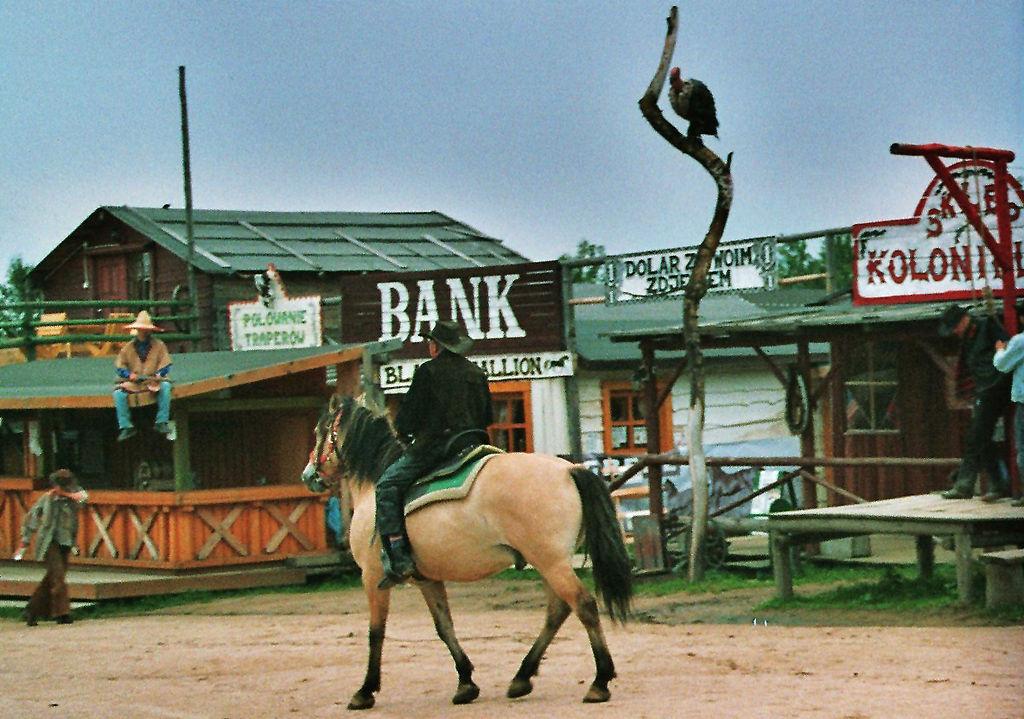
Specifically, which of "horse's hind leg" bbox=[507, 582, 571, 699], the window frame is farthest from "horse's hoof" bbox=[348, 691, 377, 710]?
the window frame

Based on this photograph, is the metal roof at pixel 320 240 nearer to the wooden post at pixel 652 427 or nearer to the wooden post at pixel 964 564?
the wooden post at pixel 652 427

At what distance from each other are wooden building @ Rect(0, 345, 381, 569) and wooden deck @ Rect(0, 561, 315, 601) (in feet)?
0.60

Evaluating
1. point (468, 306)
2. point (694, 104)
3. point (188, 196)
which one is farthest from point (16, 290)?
point (694, 104)

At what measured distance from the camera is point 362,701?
394 inches

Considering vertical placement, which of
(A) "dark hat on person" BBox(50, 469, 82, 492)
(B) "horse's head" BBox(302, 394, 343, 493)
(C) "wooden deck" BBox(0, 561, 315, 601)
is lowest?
(C) "wooden deck" BBox(0, 561, 315, 601)

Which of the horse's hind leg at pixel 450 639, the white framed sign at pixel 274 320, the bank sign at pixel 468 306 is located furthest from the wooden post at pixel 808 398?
the horse's hind leg at pixel 450 639

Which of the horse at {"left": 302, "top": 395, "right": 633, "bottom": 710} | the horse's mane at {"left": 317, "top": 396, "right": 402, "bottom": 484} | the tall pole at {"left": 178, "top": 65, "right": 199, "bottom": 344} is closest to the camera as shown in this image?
the horse at {"left": 302, "top": 395, "right": 633, "bottom": 710}

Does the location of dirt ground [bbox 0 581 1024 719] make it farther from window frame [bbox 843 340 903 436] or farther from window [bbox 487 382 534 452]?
window [bbox 487 382 534 452]

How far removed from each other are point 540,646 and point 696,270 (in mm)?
8014

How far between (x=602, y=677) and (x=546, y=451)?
48.5 ft

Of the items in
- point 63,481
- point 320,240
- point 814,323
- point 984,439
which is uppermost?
point 320,240

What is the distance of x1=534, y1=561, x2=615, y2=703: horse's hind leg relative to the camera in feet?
30.8

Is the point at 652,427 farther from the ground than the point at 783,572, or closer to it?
farther from the ground

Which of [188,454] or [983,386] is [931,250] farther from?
[188,454]
